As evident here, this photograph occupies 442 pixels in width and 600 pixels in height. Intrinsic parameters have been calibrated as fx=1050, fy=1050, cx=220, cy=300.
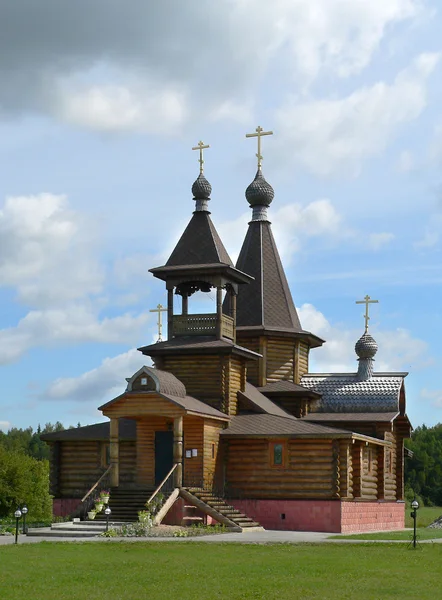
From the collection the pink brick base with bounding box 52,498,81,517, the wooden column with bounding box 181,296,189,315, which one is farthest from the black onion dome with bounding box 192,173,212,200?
the pink brick base with bounding box 52,498,81,517

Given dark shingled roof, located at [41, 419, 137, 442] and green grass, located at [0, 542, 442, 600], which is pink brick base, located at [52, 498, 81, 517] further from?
green grass, located at [0, 542, 442, 600]

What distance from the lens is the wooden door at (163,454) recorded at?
3266 centimetres

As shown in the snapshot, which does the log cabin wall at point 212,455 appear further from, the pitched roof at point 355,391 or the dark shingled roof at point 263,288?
the pitched roof at point 355,391

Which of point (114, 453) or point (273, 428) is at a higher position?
point (273, 428)

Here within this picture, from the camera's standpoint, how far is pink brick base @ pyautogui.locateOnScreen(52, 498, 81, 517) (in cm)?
3459

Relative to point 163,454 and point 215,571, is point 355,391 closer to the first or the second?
point 163,454

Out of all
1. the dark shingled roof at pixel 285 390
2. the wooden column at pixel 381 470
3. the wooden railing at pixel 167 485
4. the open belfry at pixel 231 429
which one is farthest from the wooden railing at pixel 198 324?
the wooden column at pixel 381 470

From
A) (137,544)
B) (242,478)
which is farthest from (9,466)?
(137,544)

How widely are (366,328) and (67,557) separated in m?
24.8

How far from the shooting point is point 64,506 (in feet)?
114

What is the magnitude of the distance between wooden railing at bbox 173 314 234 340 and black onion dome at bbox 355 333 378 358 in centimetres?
848

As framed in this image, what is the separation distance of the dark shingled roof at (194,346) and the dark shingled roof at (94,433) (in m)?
2.51

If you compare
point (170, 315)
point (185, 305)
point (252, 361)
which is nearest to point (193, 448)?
point (170, 315)

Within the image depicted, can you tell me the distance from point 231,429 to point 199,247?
6460mm
